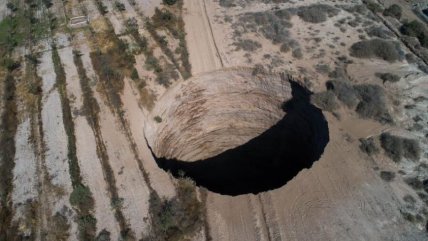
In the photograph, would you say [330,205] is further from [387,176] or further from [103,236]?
[103,236]

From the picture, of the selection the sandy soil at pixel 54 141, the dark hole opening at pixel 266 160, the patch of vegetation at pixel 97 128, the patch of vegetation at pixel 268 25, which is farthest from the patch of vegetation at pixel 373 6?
the sandy soil at pixel 54 141

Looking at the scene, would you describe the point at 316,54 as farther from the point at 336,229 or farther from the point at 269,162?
the point at 336,229

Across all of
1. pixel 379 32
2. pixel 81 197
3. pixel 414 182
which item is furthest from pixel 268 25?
pixel 81 197

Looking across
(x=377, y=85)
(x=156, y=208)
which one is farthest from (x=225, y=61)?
(x=156, y=208)

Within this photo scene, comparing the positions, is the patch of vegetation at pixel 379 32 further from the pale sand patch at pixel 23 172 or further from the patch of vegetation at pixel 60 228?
the pale sand patch at pixel 23 172

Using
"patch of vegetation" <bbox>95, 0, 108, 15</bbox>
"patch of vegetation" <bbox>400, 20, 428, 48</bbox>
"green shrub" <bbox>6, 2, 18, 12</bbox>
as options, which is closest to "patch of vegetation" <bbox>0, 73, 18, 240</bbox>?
"patch of vegetation" <bbox>95, 0, 108, 15</bbox>
